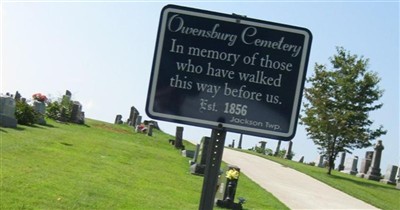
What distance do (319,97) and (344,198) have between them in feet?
45.7

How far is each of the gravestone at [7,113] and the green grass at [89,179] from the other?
17.4 inches

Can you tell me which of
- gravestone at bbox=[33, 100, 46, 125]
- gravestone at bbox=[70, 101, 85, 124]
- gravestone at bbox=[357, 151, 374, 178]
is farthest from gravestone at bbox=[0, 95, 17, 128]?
gravestone at bbox=[357, 151, 374, 178]

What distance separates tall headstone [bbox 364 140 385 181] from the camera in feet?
117

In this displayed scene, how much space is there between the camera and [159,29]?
3.19m

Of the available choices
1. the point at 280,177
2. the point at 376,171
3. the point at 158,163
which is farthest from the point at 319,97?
the point at 158,163

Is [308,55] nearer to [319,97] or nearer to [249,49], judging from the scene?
[249,49]

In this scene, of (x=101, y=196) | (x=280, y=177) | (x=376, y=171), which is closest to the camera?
(x=101, y=196)

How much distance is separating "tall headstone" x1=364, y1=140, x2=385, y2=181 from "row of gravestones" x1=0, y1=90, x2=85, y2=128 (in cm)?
1725

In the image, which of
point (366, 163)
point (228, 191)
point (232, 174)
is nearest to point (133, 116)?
point (366, 163)

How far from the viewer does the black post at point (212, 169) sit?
3.10 meters

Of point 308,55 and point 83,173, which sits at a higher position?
point 308,55

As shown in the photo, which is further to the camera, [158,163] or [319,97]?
[319,97]

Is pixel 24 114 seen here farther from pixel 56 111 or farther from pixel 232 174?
pixel 232 174

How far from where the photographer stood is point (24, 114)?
23250 mm
